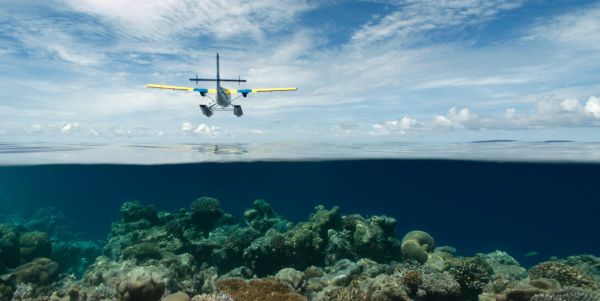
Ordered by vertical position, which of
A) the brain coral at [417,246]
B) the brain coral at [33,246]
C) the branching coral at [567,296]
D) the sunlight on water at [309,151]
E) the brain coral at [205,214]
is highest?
the sunlight on water at [309,151]

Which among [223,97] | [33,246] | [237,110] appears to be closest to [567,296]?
[223,97]

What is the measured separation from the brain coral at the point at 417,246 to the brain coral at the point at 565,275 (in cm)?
514

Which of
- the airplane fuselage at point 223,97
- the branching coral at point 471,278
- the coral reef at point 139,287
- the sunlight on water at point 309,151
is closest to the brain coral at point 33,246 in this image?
the airplane fuselage at point 223,97

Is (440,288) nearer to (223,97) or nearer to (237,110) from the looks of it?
(223,97)

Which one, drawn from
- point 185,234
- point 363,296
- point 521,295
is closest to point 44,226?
point 185,234

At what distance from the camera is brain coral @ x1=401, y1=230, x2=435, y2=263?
49.3 ft

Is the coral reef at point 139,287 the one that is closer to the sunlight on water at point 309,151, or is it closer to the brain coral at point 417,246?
the brain coral at point 417,246

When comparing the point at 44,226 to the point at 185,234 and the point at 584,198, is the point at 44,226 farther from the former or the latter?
the point at 584,198

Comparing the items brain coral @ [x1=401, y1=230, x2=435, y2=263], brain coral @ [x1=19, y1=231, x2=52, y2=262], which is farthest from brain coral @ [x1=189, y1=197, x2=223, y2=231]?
brain coral @ [x1=401, y1=230, x2=435, y2=263]

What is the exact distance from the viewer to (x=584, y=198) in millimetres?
62406

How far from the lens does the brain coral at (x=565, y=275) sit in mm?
9430

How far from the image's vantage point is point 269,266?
14.0 metres

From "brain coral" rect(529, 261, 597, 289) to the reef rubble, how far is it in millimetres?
24

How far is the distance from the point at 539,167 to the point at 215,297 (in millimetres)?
43445
